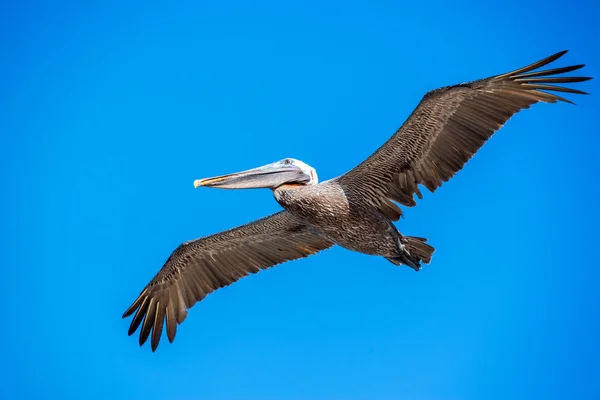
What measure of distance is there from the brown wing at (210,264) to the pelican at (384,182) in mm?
18

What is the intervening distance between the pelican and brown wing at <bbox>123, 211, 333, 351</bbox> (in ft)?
0.06

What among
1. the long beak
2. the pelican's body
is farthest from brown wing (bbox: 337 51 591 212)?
the long beak

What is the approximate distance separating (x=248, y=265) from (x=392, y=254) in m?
2.75

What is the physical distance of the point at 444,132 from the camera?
38.3 feet

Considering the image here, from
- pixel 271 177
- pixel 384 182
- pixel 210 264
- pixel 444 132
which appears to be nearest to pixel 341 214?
pixel 384 182

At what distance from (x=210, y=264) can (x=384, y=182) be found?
3.53 m

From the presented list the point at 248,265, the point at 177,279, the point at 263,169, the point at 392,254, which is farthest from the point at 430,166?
the point at 177,279

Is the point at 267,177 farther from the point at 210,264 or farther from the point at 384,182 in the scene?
the point at 210,264

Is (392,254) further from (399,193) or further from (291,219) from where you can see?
(291,219)

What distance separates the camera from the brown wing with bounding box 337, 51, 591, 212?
1120 cm

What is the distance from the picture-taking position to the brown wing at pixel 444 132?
11.2 metres

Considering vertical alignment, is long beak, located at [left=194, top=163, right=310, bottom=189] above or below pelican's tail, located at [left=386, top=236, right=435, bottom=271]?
above

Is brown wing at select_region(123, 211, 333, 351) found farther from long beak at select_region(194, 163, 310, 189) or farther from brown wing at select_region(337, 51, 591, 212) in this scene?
brown wing at select_region(337, 51, 591, 212)

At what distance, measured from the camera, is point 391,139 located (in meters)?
11.7
